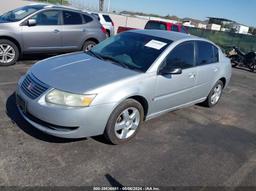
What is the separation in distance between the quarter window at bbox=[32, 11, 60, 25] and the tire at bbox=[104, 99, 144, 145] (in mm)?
4945

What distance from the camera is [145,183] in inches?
121

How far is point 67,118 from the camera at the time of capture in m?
3.24

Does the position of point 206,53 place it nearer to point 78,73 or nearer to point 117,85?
point 117,85

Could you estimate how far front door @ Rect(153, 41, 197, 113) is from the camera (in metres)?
4.20

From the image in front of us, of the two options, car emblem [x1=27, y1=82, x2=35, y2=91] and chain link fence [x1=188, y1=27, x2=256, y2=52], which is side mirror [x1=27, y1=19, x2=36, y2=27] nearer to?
car emblem [x1=27, y1=82, x2=35, y2=91]

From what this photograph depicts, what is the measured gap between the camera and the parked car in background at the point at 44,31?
7.06 m

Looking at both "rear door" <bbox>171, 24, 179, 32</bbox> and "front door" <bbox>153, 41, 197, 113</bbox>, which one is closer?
"front door" <bbox>153, 41, 197, 113</bbox>

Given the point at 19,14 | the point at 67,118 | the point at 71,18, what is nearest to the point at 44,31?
the point at 19,14

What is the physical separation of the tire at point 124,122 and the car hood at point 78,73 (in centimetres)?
39

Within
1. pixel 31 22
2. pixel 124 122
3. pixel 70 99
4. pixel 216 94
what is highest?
pixel 31 22

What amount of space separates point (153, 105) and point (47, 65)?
1.70 metres

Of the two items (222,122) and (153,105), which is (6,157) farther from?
(222,122)

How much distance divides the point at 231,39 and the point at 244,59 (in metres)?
6.76

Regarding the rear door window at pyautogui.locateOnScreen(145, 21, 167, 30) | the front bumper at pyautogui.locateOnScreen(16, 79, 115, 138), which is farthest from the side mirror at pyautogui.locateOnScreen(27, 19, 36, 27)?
the rear door window at pyautogui.locateOnScreen(145, 21, 167, 30)
